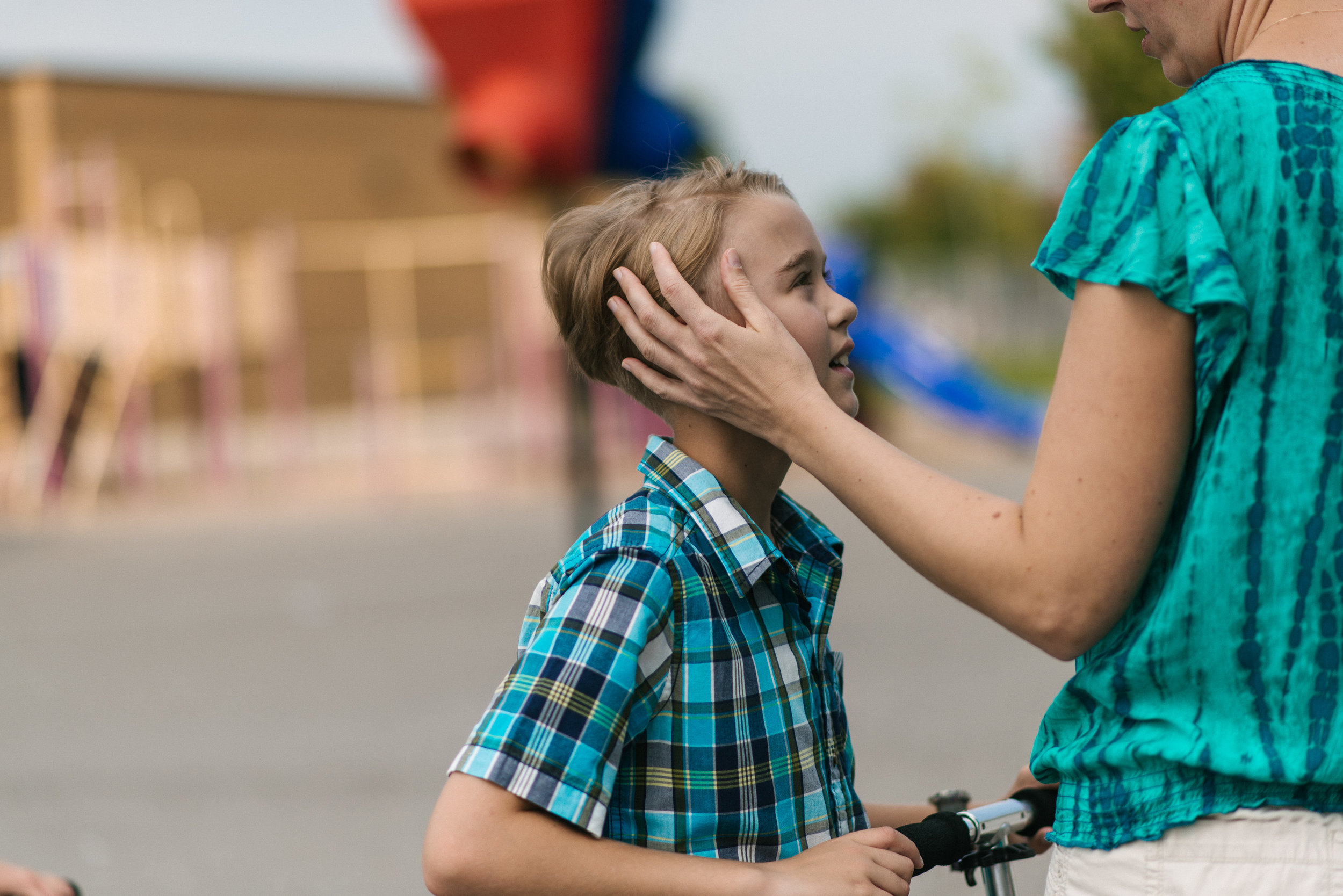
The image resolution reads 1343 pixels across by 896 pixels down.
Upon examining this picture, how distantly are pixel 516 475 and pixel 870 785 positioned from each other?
1080 cm

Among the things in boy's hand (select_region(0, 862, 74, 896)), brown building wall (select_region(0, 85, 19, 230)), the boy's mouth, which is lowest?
boy's hand (select_region(0, 862, 74, 896))

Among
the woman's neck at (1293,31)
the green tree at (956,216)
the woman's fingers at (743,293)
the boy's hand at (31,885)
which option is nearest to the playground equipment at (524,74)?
the boy's hand at (31,885)

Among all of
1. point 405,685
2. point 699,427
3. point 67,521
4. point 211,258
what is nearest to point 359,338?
point 211,258

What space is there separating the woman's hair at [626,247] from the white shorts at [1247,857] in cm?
67

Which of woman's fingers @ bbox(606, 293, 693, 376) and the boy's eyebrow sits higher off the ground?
the boy's eyebrow

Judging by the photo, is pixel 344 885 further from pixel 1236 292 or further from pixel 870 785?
pixel 1236 292

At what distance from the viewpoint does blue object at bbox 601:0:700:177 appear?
9.70 m

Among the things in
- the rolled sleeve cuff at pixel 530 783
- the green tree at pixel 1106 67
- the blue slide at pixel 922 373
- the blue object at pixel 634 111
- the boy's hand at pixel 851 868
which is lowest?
the boy's hand at pixel 851 868

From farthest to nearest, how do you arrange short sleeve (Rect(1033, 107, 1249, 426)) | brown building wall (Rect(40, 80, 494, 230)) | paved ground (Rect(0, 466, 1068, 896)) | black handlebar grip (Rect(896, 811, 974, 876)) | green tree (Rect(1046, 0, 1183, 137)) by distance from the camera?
brown building wall (Rect(40, 80, 494, 230)) < green tree (Rect(1046, 0, 1183, 137)) < paved ground (Rect(0, 466, 1068, 896)) < black handlebar grip (Rect(896, 811, 974, 876)) < short sleeve (Rect(1033, 107, 1249, 426))

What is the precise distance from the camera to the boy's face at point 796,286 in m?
1.46

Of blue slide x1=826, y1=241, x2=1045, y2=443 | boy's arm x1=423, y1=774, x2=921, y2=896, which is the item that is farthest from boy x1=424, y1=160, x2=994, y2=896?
blue slide x1=826, y1=241, x2=1045, y2=443

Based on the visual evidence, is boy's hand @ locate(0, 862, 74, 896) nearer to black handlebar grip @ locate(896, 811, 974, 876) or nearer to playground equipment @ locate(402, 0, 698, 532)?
black handlebar grip @ locate(896, 811, 974, 876)

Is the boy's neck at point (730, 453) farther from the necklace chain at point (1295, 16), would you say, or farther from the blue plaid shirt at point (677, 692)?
the necklace chain at point (1295, 16)

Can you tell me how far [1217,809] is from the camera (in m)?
1.13
